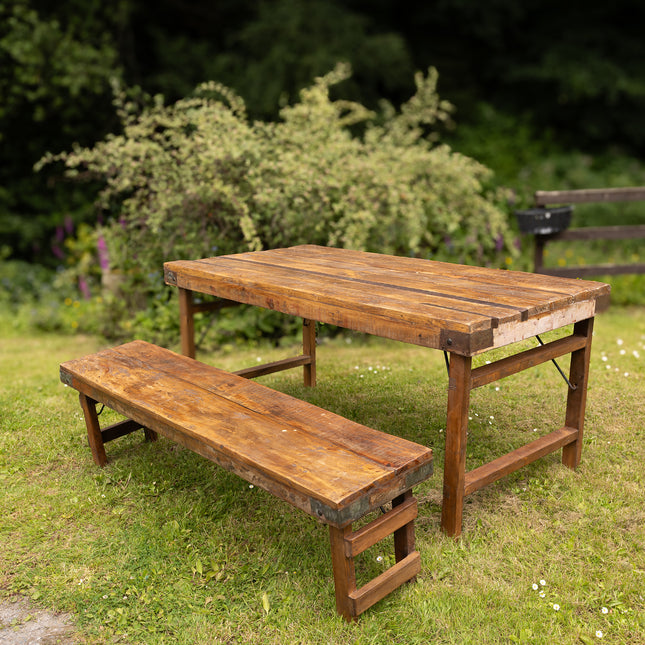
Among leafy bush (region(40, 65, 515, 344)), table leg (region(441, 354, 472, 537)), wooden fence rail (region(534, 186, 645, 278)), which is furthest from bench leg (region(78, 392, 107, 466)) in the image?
wooden fence rail (region(534, 186, 645, 278))

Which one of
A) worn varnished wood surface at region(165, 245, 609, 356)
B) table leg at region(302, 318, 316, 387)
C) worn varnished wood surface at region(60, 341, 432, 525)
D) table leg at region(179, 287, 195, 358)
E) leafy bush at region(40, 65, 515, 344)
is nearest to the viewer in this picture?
worn varnished wood surface at region(60, 341, 432, 525)

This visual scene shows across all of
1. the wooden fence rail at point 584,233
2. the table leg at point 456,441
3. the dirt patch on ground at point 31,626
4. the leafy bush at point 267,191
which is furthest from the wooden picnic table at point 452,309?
the wooden fence rail at point 584,233

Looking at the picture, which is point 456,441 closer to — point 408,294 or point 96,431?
point 408,294

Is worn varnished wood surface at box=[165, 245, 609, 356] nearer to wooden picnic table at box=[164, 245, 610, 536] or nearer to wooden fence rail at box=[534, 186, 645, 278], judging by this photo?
wooden picnic table at box=[164, 245, 610, 536]

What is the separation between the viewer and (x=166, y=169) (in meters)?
5.65

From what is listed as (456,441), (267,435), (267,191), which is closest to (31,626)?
(267,435)

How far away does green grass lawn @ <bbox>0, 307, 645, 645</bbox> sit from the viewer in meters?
2.33

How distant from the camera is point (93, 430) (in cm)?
339

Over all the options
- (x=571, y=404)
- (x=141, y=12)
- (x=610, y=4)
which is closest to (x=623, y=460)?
(x=571, y=404)

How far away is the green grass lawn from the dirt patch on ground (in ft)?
0.14

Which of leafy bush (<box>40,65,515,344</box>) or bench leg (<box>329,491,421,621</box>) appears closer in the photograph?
bench leg (<box>329,491,421,621</box>)

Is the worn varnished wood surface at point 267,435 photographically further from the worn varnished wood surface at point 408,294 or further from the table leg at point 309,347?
the table leg at point 309,347

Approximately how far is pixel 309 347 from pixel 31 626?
7.71 ft

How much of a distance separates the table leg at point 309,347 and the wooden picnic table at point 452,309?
68 centimetres
